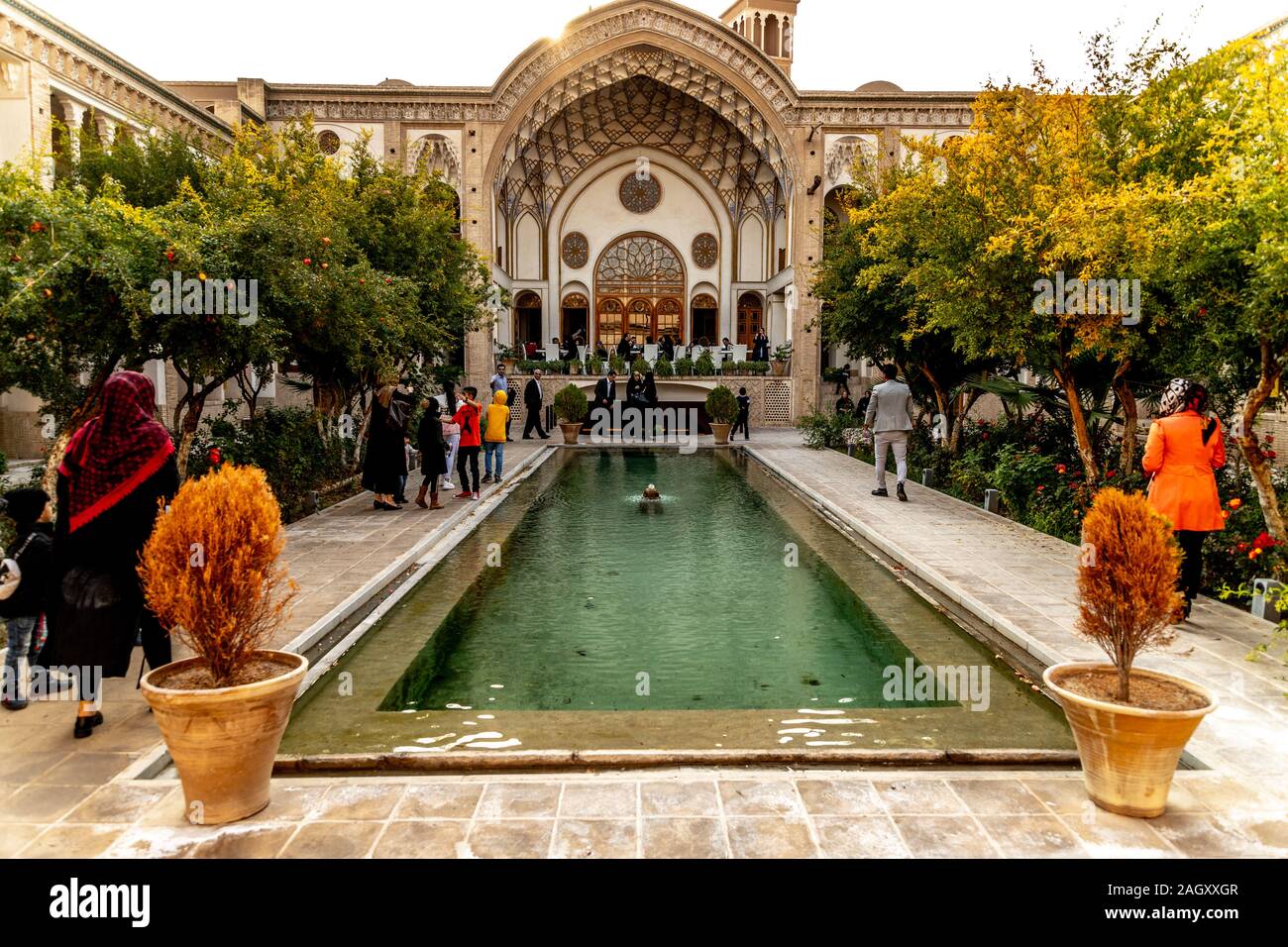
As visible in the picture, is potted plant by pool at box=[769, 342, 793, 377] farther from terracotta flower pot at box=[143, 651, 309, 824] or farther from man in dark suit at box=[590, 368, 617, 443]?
terracotta flower pot at box=[143, 651, 309, 824]

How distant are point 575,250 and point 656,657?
27.5m

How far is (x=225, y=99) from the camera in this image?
84.2 feet

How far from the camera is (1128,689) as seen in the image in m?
3.43

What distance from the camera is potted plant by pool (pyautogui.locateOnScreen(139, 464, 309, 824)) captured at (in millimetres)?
3176

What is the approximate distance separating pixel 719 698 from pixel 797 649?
3.61ft

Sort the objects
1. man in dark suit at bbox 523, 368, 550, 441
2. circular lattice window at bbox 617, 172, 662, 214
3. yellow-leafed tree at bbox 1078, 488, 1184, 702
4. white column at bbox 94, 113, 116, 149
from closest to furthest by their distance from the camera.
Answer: yellow-leafed tree at bbox 1078, 488, 1184, 702 → white column at bbox 94, 113, 116, 149 → man in dark suit at bbox 523, 368, 550, 441 → circular lattice window at bbox 617, 172, 662, 214

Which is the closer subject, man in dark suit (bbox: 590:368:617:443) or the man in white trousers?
the man in white trousers

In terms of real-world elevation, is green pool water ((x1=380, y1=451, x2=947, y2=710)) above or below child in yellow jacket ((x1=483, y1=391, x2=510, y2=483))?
below

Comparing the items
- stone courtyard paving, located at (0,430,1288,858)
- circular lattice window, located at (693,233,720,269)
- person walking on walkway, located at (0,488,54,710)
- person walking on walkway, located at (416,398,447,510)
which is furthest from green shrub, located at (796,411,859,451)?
person walking on walkway, located at (0,488,54,710)

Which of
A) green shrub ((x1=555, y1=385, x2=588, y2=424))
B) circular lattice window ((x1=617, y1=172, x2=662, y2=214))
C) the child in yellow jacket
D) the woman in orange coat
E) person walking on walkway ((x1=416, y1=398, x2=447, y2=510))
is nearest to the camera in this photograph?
the woman in orange coat

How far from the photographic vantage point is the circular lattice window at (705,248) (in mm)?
31703

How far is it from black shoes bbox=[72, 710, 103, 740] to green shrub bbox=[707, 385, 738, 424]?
17859mm
